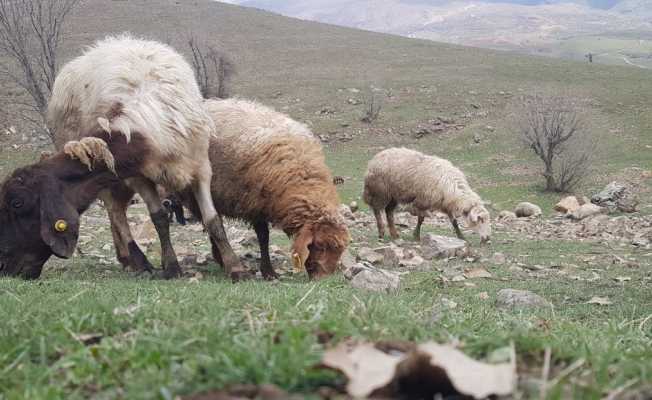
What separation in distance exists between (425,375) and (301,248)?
5.14 metres

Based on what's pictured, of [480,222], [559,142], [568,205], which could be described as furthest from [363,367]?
[559,142]

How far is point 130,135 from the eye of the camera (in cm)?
607

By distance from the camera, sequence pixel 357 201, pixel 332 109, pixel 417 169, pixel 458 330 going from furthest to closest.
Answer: pixel 332 109, pixel 357 201, pixel 417 169, pixel 458 330

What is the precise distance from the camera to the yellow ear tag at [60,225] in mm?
5867

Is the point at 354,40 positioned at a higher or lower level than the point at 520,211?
Result: higher

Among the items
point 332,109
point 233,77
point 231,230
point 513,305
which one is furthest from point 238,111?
point 233,77

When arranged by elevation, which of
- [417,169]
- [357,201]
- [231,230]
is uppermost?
[417,169]

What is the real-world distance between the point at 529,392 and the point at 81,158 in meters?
5.38

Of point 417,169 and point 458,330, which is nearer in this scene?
point 458,330

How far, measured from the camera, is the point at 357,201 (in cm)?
2133

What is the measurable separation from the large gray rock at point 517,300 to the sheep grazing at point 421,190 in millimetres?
6872

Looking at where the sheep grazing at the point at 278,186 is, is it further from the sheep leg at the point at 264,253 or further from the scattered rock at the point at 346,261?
the scattered rock at the point at 346,261

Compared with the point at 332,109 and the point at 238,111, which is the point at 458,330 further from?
the point at 332,109

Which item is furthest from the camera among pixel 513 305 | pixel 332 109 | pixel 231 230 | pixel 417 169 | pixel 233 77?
pixel 233 77
